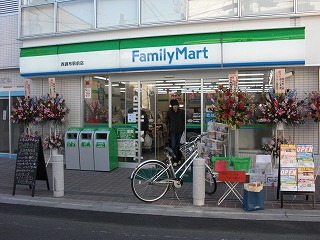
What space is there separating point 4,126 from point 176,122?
24.2 ft

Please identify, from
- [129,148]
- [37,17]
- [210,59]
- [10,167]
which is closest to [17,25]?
[37,17]

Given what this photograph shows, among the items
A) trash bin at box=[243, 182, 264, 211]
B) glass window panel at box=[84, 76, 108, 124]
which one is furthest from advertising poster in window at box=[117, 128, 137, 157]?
trash bin at box=[243, 182, 264, 211]

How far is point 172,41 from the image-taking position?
1056 cm

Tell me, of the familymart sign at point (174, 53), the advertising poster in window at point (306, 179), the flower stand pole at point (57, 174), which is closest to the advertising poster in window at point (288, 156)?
the advertising poster in window at point (306, 179)

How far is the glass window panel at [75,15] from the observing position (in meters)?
11.7

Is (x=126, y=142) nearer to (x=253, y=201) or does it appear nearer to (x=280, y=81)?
(x=280, y=81)

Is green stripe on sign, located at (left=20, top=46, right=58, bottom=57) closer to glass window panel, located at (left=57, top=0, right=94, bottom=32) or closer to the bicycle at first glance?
glass window panel, located at (left=57, top=0, right=94, bottom=32)

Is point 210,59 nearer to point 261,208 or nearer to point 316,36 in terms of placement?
point 316,36

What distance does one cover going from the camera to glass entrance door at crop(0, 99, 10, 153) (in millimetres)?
13935

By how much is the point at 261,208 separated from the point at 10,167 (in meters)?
8.55

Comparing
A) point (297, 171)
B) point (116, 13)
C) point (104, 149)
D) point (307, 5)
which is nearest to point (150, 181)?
point (297, 171)

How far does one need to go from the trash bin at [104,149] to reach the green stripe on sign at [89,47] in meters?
2.61

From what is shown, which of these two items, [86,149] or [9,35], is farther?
[9,35]

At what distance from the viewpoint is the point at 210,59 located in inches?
400
